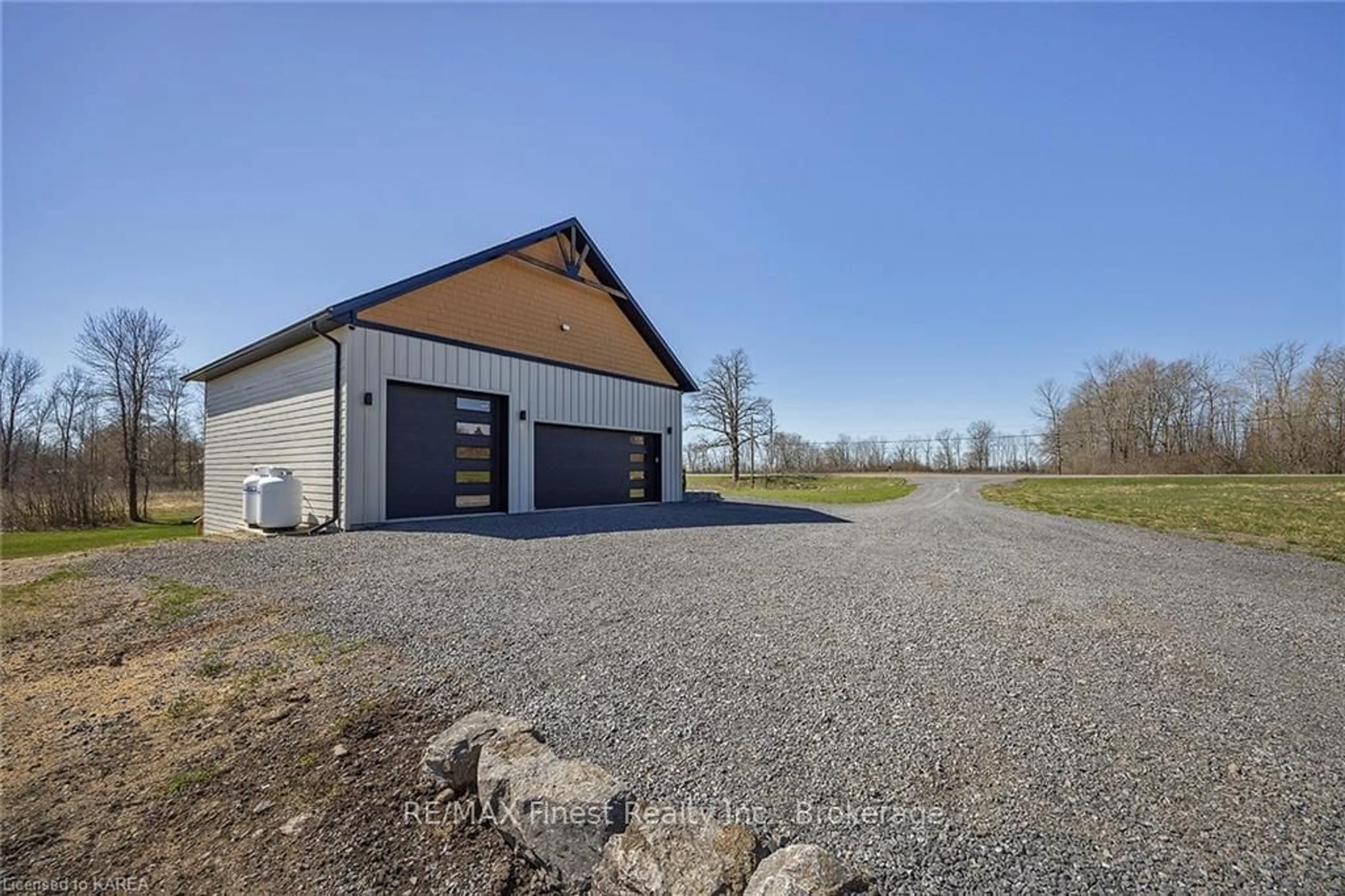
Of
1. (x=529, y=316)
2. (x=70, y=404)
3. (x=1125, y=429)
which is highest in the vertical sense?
(x=70, y=404)

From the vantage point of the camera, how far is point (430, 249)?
450 inches

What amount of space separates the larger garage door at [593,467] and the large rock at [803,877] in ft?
31.7

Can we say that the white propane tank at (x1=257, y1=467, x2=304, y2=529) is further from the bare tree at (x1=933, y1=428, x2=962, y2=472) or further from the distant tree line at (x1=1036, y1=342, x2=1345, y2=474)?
the bare tree at (x1=933, y1=428, x2=962, y2=472)

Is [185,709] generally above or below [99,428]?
below

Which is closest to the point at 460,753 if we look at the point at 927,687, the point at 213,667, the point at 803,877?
the point at 803,877

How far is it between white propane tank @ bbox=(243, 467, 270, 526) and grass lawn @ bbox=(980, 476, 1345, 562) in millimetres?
15030

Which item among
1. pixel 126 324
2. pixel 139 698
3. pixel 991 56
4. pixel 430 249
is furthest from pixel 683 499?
pixel 126 324

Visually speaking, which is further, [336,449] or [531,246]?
[531,246]

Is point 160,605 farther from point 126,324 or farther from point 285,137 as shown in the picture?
point 126,324

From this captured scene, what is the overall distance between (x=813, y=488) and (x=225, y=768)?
26827 millimetres

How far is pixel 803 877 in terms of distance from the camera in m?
1.27

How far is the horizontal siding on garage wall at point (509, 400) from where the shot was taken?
313 inches

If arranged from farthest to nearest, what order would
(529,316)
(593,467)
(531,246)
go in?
(593,467), (531,246), (529,316)

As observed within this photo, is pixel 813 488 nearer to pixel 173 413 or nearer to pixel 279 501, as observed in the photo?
pixel 279 501
